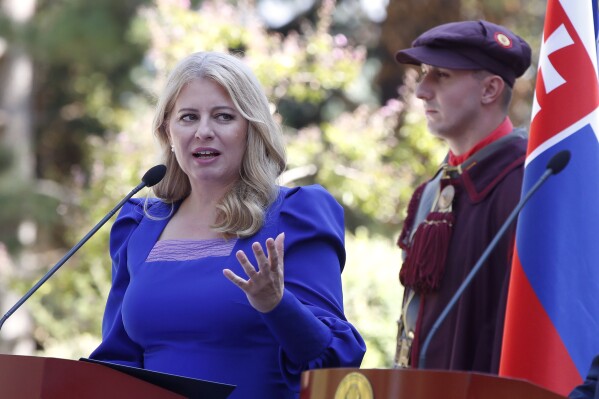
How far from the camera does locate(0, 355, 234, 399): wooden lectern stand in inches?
107

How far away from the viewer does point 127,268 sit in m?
3.51

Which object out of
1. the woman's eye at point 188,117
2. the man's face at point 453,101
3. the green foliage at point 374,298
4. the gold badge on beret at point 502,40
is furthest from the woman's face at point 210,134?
the green foliage at point 374,298

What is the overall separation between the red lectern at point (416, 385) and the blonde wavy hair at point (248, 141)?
2.83 ft

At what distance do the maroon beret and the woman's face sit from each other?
3.79ft

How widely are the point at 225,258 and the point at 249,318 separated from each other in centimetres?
20

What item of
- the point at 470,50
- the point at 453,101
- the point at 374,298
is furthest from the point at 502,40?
the point at 374,298

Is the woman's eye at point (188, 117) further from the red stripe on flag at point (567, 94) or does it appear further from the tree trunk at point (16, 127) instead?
the tree trunk at point (16, 127)

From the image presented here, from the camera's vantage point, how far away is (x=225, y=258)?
323cm

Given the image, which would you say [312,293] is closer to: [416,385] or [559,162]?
[559,162]

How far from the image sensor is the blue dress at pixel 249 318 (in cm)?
305

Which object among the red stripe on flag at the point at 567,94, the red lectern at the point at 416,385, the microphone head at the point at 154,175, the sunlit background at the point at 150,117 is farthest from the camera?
the sunlit background at the point at 150,117

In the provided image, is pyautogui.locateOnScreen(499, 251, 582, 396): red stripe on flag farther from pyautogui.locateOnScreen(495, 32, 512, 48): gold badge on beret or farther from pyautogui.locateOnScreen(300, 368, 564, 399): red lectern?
pyautogui.locateOnScreen(300, 368, 564, 399): red lectern

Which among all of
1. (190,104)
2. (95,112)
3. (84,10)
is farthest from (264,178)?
(95,112)

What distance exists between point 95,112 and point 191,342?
1058cm
